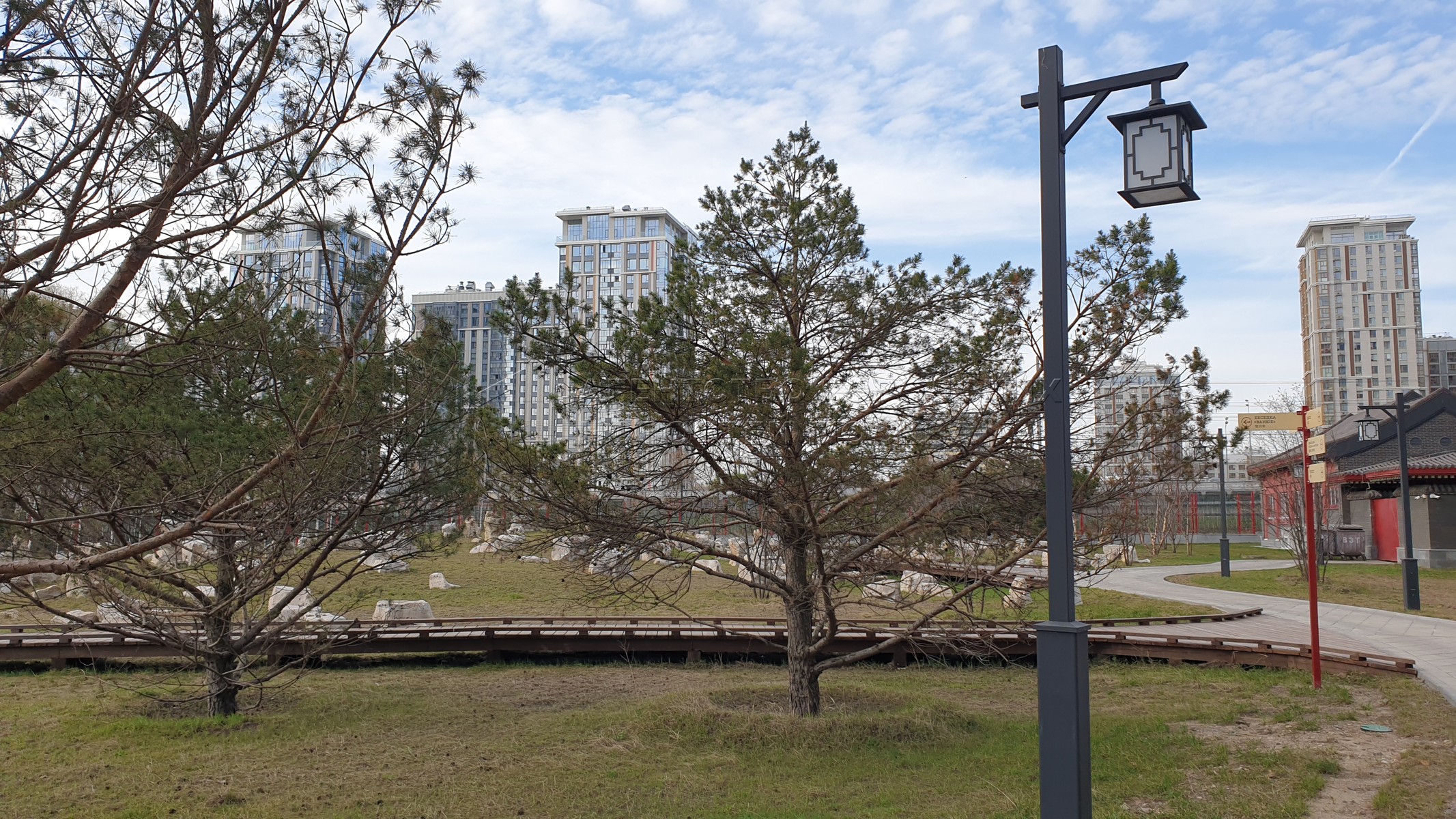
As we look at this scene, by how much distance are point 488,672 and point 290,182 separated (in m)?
12.0

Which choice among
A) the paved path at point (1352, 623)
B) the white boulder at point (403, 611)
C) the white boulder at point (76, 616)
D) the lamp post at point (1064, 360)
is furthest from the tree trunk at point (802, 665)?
the white boulder at point (403, 611)

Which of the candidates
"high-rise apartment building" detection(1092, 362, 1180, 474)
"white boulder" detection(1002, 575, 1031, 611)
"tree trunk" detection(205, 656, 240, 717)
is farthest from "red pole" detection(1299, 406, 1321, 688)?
"tree trunk" detection(205, 656, 240, 717)

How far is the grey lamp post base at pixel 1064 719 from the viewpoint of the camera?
14.7 feet


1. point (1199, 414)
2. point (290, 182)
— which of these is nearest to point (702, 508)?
point (1199, 414)

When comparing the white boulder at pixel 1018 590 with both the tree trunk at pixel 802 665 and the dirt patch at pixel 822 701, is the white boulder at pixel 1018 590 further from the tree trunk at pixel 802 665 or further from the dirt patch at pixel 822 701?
the tree trunk at pixel 802 665

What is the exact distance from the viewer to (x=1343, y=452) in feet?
123

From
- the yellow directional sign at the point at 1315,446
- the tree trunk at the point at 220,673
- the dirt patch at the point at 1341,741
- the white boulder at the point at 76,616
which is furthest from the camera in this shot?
the tree trunk at the point at 220,673

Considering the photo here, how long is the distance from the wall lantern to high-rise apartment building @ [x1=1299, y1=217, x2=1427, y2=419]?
95.3 meters

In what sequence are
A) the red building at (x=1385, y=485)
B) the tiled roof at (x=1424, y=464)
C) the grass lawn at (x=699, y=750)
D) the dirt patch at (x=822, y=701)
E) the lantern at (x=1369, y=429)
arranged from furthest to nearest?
the red building at (x=1385, y=485), the tiled roof at (x=1424, y=464), the lantern at (x=1369, y=429), the dirt patch at (x=822, y=701), the grass lawn at (x=699, y=750)

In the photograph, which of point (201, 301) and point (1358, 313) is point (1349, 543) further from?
point (1358, 313)

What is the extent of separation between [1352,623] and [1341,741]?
9816 millimetres

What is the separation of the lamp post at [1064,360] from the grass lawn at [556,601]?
36.7 ft

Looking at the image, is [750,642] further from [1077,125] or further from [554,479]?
[1077,125]

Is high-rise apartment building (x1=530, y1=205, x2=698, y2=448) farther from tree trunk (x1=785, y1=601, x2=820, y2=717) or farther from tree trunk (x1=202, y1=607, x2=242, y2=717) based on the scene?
tree trunk (x1=202, y1=607, x2=242, y2=717)
